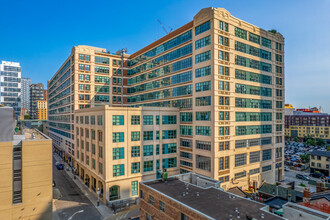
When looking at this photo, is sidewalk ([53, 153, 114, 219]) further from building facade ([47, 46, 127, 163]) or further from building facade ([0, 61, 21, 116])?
building facade ([0, 61, 21, 116])

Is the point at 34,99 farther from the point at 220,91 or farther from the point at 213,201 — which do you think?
the point at 213,201

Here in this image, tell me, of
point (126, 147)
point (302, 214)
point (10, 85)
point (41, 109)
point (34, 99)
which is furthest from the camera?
point (34, 99)

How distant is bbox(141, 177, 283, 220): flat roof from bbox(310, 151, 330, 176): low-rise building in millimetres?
67373

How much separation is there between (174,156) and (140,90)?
87.5 ft

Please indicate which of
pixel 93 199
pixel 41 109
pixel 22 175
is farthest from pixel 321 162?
pixel 41 109

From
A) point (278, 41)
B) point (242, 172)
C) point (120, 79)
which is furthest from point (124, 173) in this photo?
point (278, 41)

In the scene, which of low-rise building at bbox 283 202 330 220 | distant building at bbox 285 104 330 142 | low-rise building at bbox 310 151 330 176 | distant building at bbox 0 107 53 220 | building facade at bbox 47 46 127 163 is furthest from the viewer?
distant building at bbox 285 104 330 142

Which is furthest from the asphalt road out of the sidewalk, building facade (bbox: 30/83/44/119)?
building facade (bbox: 30/83/44/119)

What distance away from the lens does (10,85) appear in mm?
88188

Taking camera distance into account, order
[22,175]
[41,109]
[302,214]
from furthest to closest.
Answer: [41,109] < [22,175] < [302,214]

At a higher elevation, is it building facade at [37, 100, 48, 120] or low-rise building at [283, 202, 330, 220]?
building facade at [37, 100, 48, 120]

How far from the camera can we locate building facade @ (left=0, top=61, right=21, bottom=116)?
86125 mm

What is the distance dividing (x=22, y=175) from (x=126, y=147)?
2109 centimetres

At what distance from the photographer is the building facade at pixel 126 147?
4278 centimetres
